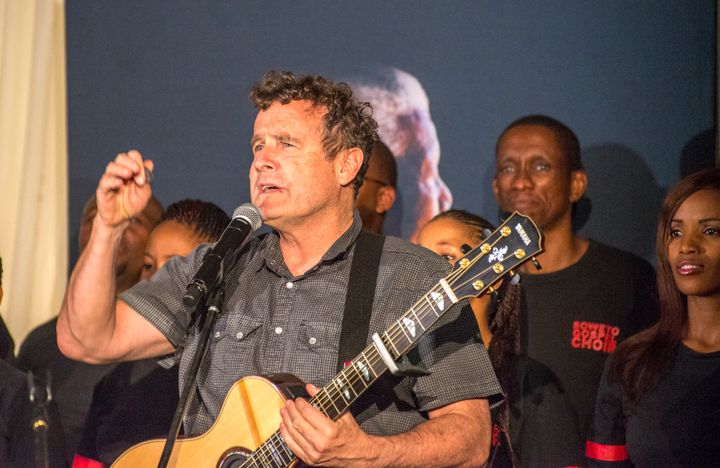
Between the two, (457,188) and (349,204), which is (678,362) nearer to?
(349,204)

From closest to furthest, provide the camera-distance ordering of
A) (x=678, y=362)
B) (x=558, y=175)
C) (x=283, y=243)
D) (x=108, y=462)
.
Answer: (x=283, y=243)
(x=678, y=362)
(x=108, y=462)
(x=558, y=175)

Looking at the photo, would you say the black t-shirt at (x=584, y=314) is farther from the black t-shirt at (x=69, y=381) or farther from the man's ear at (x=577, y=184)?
the black t-shirt at (x=69, y=381)

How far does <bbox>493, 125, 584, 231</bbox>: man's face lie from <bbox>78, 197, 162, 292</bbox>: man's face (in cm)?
172

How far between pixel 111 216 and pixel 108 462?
4.49 feet

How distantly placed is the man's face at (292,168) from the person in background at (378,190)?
1.52 metres

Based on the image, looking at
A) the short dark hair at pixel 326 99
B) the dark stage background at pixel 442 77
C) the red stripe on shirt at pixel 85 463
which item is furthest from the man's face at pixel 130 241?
the short dark hair at pixel 326 99

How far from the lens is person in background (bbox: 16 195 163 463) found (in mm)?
3975

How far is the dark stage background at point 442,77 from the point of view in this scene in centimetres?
425

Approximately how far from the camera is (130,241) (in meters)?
4.55

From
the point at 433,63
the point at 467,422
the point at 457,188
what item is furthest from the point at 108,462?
the point at 433,63

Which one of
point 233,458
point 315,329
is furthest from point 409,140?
point 233,458

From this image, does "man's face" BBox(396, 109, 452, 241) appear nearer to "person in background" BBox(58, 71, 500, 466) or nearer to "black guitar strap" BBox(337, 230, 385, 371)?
"person in background" BBox(58, 71, 500, 466)

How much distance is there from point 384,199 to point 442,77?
0.66 metres

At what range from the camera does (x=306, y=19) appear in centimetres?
480
